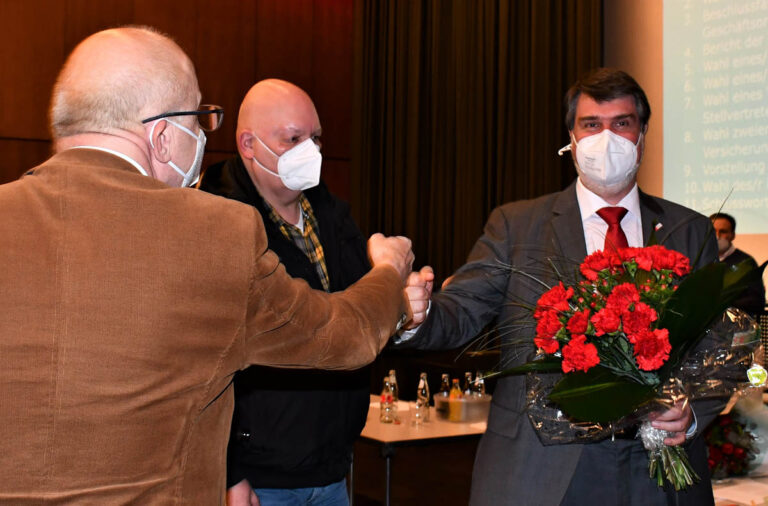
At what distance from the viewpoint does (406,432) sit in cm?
387

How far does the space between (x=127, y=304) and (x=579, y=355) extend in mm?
985

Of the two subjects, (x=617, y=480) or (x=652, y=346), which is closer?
(x=652, y=346)

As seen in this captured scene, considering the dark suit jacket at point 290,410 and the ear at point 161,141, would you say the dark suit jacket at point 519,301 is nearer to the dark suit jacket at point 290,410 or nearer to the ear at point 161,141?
the dark suit jacket at point 290,410

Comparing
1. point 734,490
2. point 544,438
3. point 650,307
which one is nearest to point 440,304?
point 544,438

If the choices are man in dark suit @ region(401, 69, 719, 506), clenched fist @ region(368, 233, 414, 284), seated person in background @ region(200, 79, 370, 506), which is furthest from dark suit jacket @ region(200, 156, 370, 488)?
clenched fist @ region(368, 233, 414, 284)

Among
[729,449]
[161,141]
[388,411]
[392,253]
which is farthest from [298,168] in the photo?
[729,449]

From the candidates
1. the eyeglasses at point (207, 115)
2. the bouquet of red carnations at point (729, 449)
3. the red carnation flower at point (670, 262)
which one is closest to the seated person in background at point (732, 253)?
the bouquet of red carnations at point (729, 449)

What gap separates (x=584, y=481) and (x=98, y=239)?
1.37 m

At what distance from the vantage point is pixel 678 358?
6.48ft

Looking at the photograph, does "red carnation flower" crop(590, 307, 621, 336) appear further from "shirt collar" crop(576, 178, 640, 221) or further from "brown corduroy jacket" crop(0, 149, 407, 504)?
"brown corduroy jacket" crop(0, 149, 407, 504)

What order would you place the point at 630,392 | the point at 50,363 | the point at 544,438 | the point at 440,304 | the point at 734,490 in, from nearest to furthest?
the point at 50,363, the point at 630,392, the point at 544,438, the point at 440,304, the point at 734,490

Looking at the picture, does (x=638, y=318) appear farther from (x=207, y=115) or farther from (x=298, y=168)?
(x=298, y=168)

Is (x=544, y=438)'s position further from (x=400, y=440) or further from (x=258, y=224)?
(x=400, y=440)

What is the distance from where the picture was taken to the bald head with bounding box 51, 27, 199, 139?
4.92 ft
